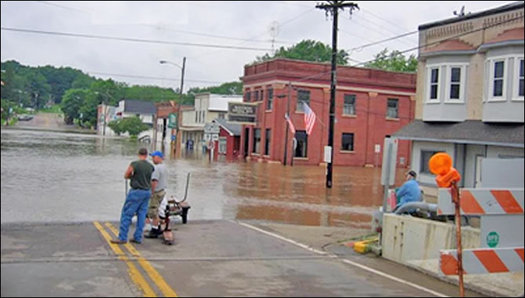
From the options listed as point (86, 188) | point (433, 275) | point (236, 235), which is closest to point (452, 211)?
point (433, 275)

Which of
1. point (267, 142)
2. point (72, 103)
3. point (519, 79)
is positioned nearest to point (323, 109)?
point (267, 142)

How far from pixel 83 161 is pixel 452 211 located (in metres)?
10.6

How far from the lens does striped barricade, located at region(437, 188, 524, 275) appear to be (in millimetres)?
7848

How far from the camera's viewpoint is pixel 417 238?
10.2 metres

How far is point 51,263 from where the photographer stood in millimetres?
8297

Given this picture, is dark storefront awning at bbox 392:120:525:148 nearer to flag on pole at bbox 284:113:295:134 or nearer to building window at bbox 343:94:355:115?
flag on pole at bbox 284:113:295:134

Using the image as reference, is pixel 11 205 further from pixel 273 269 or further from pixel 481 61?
pixel 481 61

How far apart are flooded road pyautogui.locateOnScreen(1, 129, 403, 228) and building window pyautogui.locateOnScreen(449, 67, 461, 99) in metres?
5.30

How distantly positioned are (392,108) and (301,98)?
8448 mm

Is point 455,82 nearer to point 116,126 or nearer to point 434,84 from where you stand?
point 434,84

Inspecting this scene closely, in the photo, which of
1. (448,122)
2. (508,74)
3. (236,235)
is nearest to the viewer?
(236,235)

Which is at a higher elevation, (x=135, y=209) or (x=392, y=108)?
(x=392, y=108)

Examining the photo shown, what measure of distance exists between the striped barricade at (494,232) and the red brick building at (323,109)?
39668 millimetres

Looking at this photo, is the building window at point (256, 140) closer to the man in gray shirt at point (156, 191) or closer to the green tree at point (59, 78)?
the green tree at point (59, 78)
